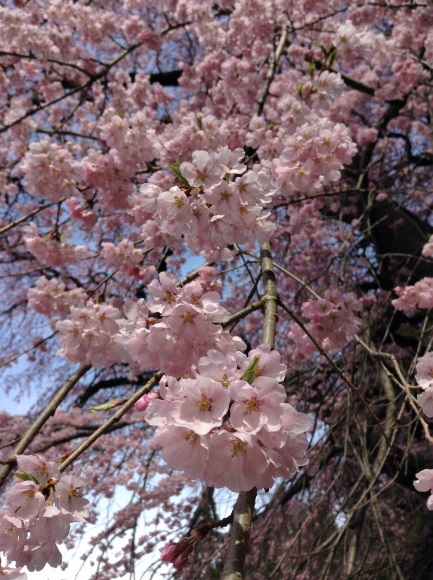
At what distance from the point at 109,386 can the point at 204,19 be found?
4.64m

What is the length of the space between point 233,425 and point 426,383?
82 cm

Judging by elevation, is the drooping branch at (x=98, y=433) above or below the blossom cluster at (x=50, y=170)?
below

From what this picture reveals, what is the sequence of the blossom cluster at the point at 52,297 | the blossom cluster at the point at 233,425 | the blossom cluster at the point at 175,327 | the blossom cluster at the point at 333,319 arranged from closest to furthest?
the blossom cluster at the point at 233,425, the blossom cluster at the point at 175,327, the blossom cluster at the point at 333,319, the blossom cluster at the point at 52,297

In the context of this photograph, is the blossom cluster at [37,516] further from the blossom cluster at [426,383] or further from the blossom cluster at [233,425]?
the blossom cluster at [426,383]

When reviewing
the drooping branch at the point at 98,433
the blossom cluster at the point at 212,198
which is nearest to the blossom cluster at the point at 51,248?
the blossom cluster at the point at 212,198

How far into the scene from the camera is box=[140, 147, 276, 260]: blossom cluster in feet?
5.07

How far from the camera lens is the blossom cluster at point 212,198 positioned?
1546 millimetres

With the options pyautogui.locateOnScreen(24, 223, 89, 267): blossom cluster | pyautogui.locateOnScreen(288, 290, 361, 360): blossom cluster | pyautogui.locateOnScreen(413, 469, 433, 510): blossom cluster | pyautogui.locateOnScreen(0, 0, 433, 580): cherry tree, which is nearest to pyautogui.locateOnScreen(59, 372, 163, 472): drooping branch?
pyautogui.locateOnScreen(0, 0, 433, 580): cherry tree

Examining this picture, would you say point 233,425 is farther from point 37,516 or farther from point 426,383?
point 426,383

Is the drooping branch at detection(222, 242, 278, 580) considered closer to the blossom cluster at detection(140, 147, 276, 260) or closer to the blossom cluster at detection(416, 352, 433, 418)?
the blossom cluster at detection(140, 147, 276, 260)

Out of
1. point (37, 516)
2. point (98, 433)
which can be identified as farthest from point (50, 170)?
point (37, 516)

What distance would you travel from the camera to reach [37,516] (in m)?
1.17

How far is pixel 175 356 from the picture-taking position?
1.39m

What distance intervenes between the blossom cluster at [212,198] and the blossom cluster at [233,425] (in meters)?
0.62
